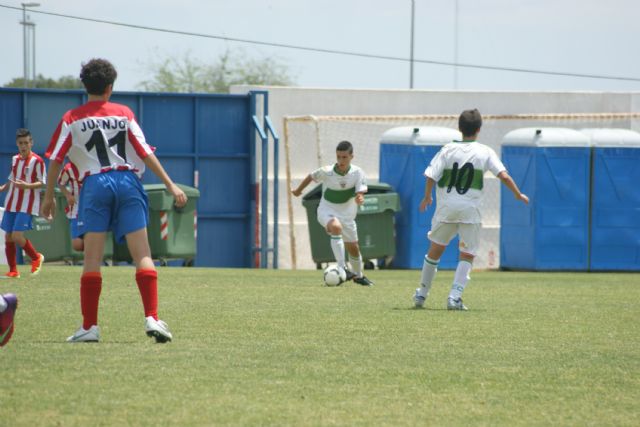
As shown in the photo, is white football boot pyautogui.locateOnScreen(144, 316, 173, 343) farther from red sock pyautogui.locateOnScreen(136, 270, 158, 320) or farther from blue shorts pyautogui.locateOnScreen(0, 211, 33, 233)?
blue shorts pyautogui.locateOnScreen(0, 211, 33, 233)

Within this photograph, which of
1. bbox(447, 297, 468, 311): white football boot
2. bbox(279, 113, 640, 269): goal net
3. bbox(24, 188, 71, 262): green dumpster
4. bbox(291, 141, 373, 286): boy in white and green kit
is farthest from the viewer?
bbox(279, 113, 640, 269): goal net

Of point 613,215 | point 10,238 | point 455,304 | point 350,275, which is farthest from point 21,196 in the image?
point 613,215

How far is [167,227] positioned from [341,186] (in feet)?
21.1

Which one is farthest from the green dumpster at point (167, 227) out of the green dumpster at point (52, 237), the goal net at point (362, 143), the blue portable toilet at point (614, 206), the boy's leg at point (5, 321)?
the boy's leg at point (5, 321)

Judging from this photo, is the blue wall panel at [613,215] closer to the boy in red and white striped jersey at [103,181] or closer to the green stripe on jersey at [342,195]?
the green stripe on jersey at [342,195]

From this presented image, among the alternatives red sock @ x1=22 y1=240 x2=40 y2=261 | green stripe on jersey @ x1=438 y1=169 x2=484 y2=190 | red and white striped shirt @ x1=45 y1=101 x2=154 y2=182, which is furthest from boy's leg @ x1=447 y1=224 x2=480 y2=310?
red sock @ x1=22 y1=240 x2=40 y2=261

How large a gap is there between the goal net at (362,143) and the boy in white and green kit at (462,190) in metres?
14.9

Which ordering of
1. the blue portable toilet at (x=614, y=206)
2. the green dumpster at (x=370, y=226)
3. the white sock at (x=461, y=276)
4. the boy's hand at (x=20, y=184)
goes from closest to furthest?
1. the white sock at (x=461, y=276)
2. the boy's hand at (x=20, y=184)
3. the green dumpster at (x=370, y=226)
4. the blue portable toilet at (x=614, y=206)

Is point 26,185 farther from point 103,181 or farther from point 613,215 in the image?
point 613,215

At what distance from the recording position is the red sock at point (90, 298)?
8.00 meters

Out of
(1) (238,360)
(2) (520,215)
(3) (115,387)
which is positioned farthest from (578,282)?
(3) (115,387)

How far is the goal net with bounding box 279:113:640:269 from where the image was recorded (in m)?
26.8

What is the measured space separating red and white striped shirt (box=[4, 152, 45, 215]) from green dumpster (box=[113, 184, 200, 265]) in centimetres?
555

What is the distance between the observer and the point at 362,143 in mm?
28156
